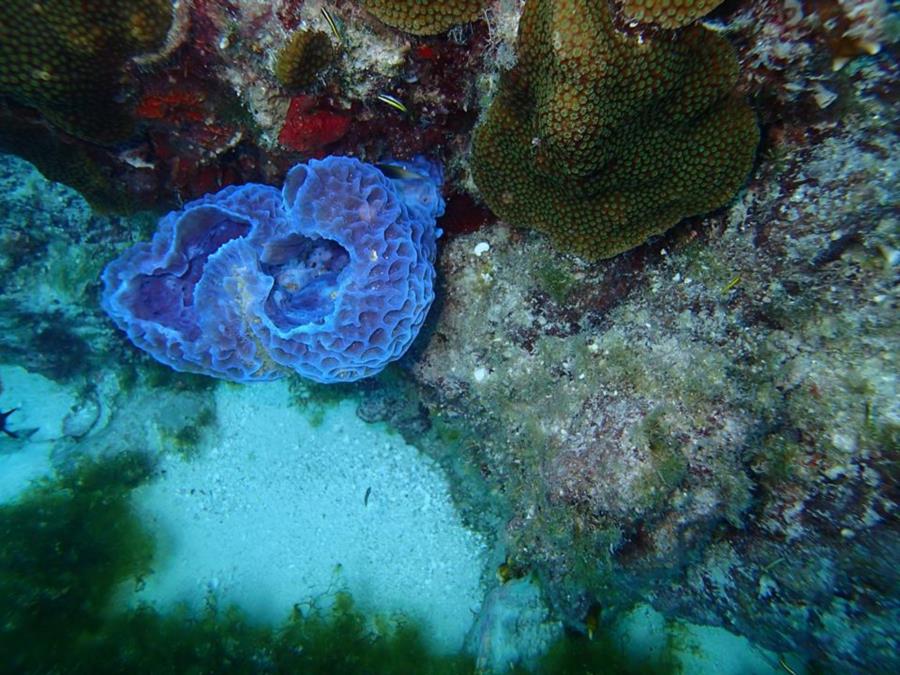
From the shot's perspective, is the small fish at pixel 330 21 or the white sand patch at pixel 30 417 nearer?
the small fish at pixel 330 21

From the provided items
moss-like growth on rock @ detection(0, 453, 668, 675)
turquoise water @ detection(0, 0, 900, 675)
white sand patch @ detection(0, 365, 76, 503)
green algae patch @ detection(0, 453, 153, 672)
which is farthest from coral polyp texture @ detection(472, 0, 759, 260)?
white sand patch @ detection(0, 365, 76, 503)

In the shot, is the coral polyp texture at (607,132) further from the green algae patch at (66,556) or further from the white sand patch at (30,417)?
the white sand patch at (30,417)

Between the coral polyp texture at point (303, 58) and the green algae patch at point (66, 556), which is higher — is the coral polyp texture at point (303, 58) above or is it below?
above

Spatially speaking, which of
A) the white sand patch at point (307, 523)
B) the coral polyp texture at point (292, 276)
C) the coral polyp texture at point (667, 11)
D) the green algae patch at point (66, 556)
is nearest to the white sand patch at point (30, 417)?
the green algae patch at point (66, 556)

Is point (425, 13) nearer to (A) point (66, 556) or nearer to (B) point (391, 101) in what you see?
(B) point (391, 101)

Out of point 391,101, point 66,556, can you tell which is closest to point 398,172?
point 391,101

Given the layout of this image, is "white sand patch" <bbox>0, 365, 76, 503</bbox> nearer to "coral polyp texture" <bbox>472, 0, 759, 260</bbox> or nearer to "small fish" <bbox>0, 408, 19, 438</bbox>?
"small fish" <bbox>0, 408, 19, 438</bbox>
